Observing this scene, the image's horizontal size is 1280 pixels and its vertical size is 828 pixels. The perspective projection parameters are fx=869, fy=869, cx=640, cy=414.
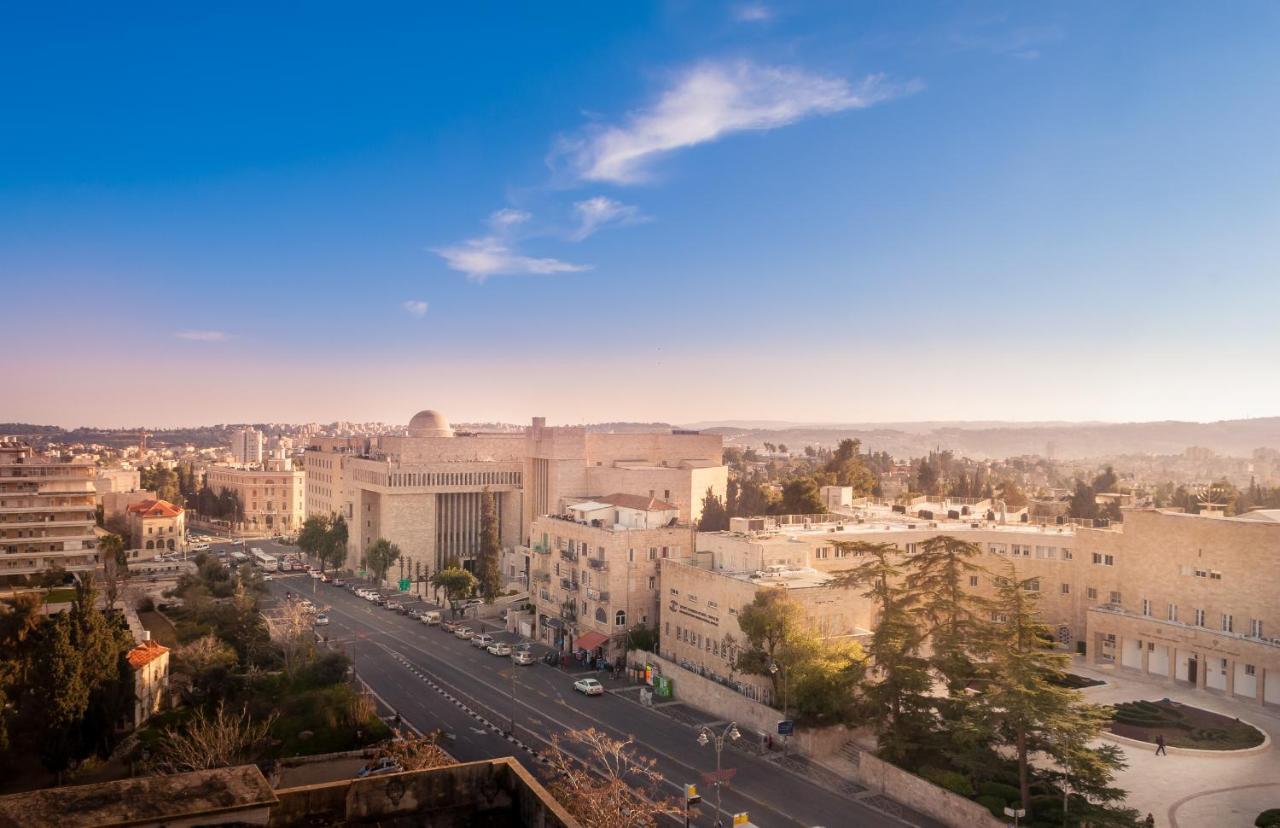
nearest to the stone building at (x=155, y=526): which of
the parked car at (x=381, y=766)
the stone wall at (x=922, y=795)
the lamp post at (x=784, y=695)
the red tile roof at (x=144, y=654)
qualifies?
the red tile roof at (x=144, y=654)

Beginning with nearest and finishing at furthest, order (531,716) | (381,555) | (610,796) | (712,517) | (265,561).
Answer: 1. (610,796)
2. (531,716)
3. (712,517)
4. (381,555)
5. (265,561)

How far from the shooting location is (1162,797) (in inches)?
1099

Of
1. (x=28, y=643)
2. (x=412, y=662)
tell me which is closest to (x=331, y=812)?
(x=28, y=643)

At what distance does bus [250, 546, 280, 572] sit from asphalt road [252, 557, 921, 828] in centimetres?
3010

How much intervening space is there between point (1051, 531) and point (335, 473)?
7208 centimetres

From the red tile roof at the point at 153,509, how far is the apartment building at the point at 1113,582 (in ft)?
222

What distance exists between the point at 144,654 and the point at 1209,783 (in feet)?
138

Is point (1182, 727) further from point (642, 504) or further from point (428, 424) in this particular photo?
point (428, 424)

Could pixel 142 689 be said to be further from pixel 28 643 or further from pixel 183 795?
pixel 183 795

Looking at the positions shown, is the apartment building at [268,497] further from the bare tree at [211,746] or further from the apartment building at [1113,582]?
the bare tree at [211,746]

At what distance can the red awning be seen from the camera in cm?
4638

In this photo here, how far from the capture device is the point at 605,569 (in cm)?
4653

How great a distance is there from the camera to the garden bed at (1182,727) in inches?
1281

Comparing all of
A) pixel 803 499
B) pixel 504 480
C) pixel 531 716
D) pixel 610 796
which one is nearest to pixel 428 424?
pixel 504 480
